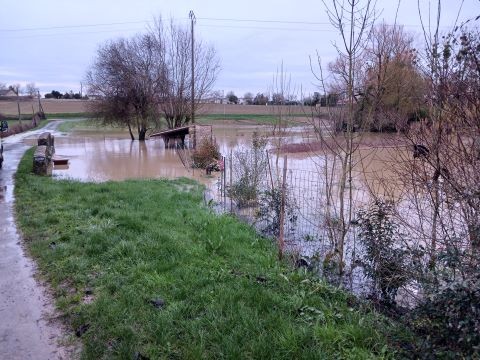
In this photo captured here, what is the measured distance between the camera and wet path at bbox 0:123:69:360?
346cm

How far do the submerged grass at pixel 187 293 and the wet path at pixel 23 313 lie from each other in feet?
0.55

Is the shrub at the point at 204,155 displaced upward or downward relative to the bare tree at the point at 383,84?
downward

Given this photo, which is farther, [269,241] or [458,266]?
[269,241]

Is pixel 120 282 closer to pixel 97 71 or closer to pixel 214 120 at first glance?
pixel 97 71

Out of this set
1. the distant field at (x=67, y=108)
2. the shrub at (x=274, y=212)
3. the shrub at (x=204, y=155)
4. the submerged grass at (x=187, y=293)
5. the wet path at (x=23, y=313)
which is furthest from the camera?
the distant field at (x=67, y=108)

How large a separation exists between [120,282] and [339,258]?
254cm

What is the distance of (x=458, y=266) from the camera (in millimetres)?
2852

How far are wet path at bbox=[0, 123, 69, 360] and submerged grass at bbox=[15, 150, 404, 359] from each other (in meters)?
0.17

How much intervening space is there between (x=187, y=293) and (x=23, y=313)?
5.07 feet

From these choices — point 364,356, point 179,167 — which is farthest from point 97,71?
point 364,356

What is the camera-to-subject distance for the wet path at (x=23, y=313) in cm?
346

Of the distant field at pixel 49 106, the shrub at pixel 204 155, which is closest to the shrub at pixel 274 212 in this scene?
the shrub at pixel 204 155

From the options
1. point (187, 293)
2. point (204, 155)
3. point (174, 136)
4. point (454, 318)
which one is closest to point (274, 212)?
point (187, 293)

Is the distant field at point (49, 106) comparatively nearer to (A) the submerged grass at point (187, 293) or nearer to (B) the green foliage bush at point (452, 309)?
(A) the submerged grass at point (187, 293)
